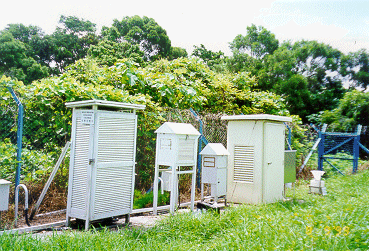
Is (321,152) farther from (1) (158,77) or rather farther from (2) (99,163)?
(2) (99,163)

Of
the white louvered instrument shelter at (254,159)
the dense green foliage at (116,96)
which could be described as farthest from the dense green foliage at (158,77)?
the white louvered instrument shelter at (254,159)

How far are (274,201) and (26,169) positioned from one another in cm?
502

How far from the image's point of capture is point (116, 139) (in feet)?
16.8

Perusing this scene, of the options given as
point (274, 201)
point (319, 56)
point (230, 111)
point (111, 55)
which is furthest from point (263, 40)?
point (274, 201)

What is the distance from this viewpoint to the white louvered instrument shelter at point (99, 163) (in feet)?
15.7

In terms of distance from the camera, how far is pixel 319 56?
85.8 feet

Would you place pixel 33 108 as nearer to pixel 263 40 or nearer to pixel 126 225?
pixel 126 225

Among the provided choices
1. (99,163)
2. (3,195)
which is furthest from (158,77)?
(3,195)

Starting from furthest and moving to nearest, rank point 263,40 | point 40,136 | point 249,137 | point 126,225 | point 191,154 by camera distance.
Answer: point 263,40, point 249,137, point 191,154, point 40,136, point 126,225

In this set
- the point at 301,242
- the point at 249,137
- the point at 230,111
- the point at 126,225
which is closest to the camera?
the point at 301,242

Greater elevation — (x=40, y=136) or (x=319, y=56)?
(x=319, y=56)

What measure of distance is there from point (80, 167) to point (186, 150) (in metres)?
1.84

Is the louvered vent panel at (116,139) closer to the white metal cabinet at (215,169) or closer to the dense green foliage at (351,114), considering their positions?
the white metal cabinet at (215,169)

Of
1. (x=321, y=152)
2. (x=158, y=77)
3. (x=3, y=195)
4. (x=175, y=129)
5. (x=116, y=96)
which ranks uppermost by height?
(x=158, y=77)
